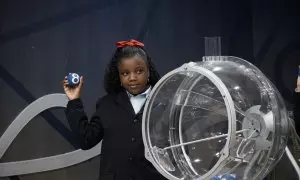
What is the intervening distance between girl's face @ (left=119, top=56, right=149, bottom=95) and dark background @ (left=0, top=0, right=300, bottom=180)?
19.2 inches

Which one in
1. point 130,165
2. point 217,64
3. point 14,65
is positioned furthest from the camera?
point 14,65

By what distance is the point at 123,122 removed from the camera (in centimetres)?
138

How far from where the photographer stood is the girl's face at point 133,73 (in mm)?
1360

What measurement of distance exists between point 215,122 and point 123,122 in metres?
0.38

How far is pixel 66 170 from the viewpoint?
1.81 meters

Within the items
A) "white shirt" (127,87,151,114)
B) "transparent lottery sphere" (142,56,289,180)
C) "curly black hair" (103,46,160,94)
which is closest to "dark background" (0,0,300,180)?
"curly black hair" (103,46,160,94)

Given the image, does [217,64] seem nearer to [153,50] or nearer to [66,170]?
[153,50]

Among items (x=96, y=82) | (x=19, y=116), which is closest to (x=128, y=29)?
(x=96, y=82)

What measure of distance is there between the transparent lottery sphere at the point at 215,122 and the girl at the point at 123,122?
0.16m

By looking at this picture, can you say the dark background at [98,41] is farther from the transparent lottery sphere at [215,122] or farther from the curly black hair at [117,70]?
the transparent lottery sphere at [215,122]

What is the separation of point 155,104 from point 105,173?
13.5 inches

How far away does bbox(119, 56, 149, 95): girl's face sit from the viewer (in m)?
1.36

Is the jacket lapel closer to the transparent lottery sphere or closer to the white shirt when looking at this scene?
the white shirt

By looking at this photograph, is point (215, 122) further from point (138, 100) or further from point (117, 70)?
point (117, 70)
